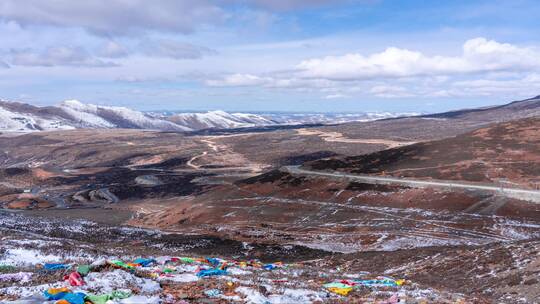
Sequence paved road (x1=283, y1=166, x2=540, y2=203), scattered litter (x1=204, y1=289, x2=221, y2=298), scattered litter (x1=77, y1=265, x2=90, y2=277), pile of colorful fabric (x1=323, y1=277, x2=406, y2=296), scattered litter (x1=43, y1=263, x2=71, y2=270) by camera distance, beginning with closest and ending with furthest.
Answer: scattered litter (x1=204, y1=289, x2=221, y2=298), scattered litter (x1=77, y1=265, x2=90, y2=277), pile of colorful fabric (x1=323, y1=277, x2=406, y2=296), scattered litter (x1=43, y1=263, x2=71, y2=270), paved road (x1=283, y1=166, x2=540, y2=203)

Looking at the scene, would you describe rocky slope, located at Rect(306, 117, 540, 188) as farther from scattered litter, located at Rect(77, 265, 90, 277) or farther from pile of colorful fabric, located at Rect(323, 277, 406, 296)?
scattered litter, located at Rect(77, 265, 90, 277)

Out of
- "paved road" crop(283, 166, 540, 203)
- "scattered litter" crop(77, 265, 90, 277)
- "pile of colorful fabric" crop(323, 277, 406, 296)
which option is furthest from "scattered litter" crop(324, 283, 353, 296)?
"paved road" crop(283, 166, 540, 203)

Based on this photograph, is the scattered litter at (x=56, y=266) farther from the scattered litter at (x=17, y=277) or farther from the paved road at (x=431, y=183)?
the paved road at (x=431, y=183)

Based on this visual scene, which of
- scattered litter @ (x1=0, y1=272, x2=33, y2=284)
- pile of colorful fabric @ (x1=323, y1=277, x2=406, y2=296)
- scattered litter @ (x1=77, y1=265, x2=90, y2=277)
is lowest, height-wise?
pile of colorful fabric @ (x1=323, y1=277, x2=406, y2=296)

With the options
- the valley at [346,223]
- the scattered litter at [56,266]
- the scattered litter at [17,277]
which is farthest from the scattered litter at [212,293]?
the scattered litter at [56,266]

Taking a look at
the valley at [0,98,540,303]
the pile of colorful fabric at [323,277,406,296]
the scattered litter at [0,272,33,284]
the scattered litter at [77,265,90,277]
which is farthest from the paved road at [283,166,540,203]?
the scattered litter at [0,272,33,284]

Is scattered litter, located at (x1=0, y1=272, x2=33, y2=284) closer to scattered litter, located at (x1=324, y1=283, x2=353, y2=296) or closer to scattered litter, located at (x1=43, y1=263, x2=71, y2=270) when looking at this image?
scattered litter, located at (x1=43, y1=263, x2=71, y2=270)

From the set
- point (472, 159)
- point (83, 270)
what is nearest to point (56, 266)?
point (83, 270)

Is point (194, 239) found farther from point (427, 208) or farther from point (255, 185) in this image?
point (255, 185)

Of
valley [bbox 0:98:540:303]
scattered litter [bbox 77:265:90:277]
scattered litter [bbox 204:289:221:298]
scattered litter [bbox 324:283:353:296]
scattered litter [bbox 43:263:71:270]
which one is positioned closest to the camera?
scattered litter [bbox 204:289:221:298]

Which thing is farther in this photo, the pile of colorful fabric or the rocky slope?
the rocky slope

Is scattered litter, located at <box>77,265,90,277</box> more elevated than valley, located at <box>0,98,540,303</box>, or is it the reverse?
scattered litter, located at <box>77,265,90,277</box>
